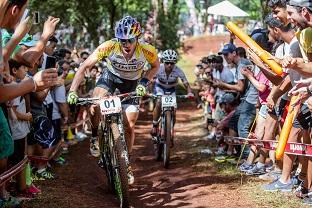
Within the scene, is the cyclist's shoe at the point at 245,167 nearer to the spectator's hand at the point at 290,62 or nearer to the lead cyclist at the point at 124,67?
the lead cyclist at the point at 124,67

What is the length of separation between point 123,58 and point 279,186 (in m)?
2.72

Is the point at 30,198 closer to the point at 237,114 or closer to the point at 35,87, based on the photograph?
the point at 35,87

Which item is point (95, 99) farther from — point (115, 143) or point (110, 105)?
point (115, 143)

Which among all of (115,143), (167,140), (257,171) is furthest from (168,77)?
(115,143)

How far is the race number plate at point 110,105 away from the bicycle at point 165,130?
2.49 m

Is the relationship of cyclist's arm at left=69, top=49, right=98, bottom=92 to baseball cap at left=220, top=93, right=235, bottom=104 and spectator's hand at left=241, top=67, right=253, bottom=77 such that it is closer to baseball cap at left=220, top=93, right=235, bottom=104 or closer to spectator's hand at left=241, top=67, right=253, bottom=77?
spectator's hand at left=241, top=67, right=253, bottom=77

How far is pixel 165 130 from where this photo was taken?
8.74 m

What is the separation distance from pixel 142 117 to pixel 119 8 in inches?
266

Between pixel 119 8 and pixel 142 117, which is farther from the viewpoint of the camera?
pixel 119 8

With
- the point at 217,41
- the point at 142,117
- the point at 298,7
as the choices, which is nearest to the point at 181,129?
the point at 142,117

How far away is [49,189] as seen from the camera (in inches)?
261

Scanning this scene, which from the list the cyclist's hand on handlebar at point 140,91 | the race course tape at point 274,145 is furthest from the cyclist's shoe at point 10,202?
the race course tape at point 274,145

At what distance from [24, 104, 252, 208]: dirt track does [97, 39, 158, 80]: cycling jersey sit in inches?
64.1

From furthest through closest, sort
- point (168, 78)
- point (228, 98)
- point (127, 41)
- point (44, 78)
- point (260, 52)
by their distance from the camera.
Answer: point (168, 78) < point (228, 98) < point (127, 41) < point (260, 52) < point (44, 78)
